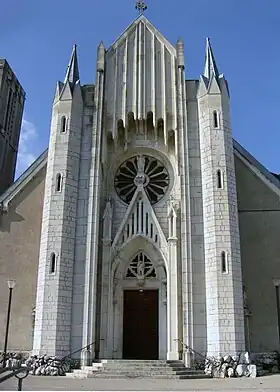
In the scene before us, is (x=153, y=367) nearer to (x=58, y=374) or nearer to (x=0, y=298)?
(x=58, y=374)

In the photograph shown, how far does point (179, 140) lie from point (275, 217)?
230 inches

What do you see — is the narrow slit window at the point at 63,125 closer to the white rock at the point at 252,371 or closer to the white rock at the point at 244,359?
the white rock at the point at 244,359

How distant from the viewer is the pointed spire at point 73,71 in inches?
869

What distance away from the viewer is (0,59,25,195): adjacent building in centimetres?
2619

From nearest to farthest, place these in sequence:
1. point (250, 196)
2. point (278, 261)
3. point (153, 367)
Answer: point (153, 367)
point (278, 261)
point (250, 196)

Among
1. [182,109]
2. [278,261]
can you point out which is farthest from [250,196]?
[182,109]

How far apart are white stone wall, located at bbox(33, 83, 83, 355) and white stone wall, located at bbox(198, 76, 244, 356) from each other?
5.82 metres

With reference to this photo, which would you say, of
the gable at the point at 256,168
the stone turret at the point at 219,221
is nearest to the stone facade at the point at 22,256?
the stone turret at the point at 219,221

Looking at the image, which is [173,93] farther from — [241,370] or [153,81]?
[241,370]

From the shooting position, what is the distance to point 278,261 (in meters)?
20.0

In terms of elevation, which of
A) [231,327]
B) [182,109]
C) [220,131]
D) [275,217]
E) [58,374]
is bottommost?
[58,374]

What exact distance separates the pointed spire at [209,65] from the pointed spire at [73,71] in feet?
21.5

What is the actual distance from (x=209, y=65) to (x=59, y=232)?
11.3 m

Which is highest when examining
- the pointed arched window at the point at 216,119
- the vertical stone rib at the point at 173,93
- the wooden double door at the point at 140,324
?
the vertical stone rib at the point at 173,93
